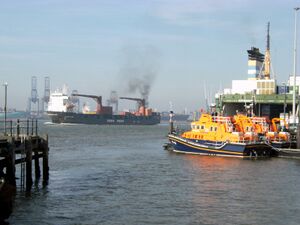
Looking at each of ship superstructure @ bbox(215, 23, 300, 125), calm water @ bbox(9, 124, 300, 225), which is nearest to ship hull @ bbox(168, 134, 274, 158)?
calm water @ bbox(9, 124, 300, 225)

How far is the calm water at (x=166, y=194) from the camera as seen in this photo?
87.1ft

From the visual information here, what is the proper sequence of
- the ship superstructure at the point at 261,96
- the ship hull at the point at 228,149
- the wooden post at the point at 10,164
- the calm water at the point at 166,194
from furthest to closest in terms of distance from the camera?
1. the ship superstructure at the point at 261,96
2. the ship hull at the point at 228,149
3. the wooden post at the point at 10,164
4. the calm water at the point at 166,194

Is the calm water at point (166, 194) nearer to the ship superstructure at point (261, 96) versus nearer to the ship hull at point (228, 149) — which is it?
the ship hull at point (228, 149)

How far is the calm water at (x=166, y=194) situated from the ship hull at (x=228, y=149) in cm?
294

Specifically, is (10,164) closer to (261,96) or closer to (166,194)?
(166,194)

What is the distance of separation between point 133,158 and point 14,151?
25456 millimetres

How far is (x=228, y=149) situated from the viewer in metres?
54.0

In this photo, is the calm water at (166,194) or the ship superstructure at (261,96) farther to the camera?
the ship superstructure at (261,96)

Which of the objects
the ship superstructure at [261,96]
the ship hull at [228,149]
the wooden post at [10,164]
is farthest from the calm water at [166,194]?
the ship superstructure at [261,96]

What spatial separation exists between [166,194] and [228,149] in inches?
890

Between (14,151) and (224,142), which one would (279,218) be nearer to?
(14,151)

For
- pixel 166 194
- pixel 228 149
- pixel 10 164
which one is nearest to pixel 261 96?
pixel 228 149

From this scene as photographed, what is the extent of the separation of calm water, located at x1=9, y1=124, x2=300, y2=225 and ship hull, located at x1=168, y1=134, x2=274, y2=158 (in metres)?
2.94

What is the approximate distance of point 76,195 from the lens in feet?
104
